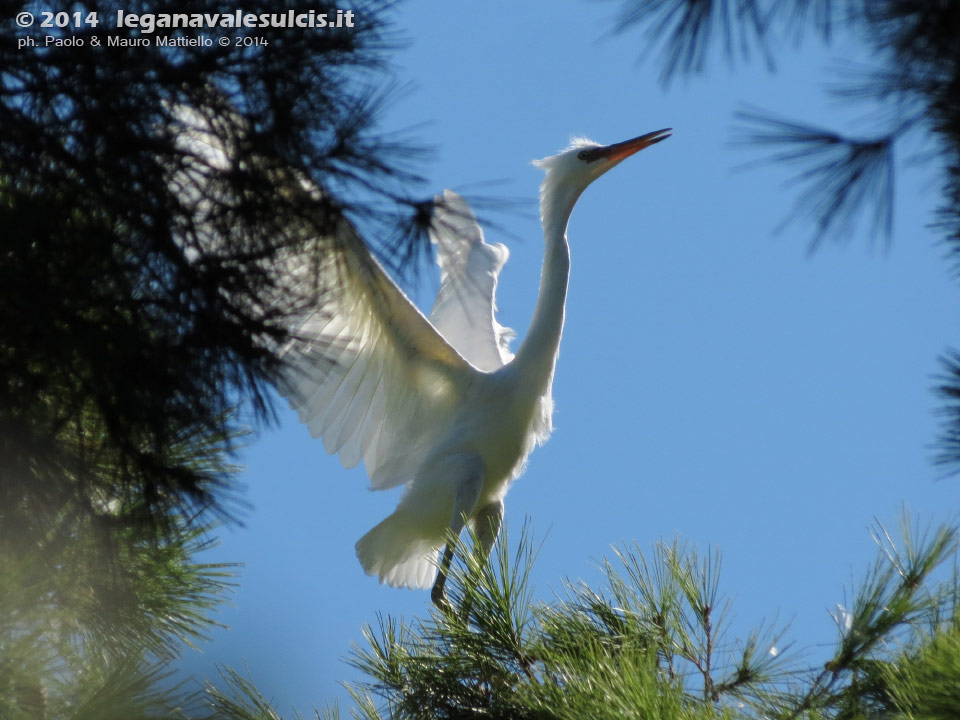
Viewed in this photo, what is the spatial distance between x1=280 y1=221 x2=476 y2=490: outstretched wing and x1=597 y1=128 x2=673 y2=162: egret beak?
1.12 m

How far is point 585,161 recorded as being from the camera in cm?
416

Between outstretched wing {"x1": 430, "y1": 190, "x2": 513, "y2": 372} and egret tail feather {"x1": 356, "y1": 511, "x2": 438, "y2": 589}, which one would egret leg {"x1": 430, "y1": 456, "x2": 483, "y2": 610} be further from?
outstretched wing {"x1": 430, "y1": 190, "x2": 513, "y2": 372}

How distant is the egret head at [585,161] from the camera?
4.15 m

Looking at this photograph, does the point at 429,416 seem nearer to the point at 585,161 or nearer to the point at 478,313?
the point at 478,313

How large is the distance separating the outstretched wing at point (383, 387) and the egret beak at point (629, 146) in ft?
3.67

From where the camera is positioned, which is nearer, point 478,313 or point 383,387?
point 383,387

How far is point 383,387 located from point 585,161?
1.27m

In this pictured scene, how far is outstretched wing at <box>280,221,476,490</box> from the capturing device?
3475 mm

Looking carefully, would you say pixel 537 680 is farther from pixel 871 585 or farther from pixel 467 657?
pixel 871 585

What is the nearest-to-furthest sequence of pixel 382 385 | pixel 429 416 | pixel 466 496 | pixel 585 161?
1. pixel 466 496
2. pixel 382 385
3. pixel 429 416
4. pixel 585 161

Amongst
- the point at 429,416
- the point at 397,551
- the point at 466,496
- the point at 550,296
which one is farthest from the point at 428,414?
the point at 550,296

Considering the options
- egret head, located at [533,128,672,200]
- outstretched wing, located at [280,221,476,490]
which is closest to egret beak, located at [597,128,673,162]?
egret head, located at [533,128,672,200]

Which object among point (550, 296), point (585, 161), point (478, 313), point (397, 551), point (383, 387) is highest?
point (585, 161)

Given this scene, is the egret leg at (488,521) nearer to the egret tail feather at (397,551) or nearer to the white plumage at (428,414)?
the white plumage at (428,414)
